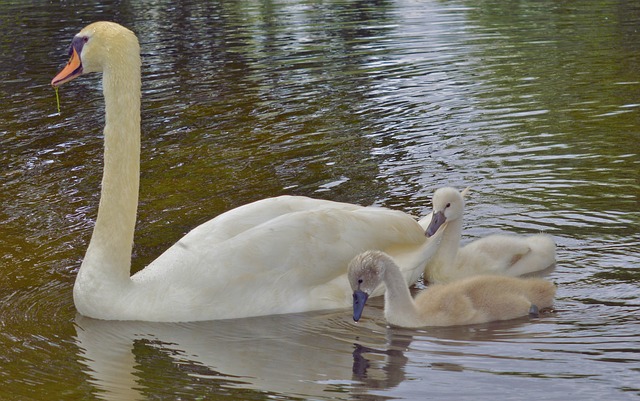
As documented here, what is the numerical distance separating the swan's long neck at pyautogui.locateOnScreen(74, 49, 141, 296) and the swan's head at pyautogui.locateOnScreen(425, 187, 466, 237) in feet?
6.79

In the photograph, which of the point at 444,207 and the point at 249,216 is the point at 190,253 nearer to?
the point at 249,216

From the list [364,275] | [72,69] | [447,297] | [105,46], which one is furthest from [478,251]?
[72,69]

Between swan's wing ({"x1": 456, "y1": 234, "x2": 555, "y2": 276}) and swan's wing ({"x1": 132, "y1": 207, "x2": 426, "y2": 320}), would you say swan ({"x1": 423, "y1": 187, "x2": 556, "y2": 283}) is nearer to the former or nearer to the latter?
swan's wing ({"x1": 456, "y1": 234, "x2": 555, "y2": 276})

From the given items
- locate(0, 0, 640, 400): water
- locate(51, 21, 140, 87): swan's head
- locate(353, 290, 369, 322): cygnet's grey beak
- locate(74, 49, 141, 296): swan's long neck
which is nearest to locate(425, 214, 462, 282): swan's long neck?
locate(0, 0, 640, 400): water

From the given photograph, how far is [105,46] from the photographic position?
7145 mm

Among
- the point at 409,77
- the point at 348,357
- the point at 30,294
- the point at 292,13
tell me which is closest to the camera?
the point at 348,357

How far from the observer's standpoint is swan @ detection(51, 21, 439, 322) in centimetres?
705

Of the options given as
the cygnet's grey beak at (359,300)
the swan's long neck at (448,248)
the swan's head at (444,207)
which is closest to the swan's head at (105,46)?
the cygnet's grey beak at (359,300)

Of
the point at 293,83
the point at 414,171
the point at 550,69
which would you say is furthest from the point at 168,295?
the point at 550,69

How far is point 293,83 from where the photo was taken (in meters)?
15.2

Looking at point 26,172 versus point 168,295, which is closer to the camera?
point 168,295

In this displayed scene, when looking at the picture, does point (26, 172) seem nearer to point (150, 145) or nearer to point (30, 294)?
→ point (150, 145)

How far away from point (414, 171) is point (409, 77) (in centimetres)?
520

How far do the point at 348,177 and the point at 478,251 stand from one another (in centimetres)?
253
